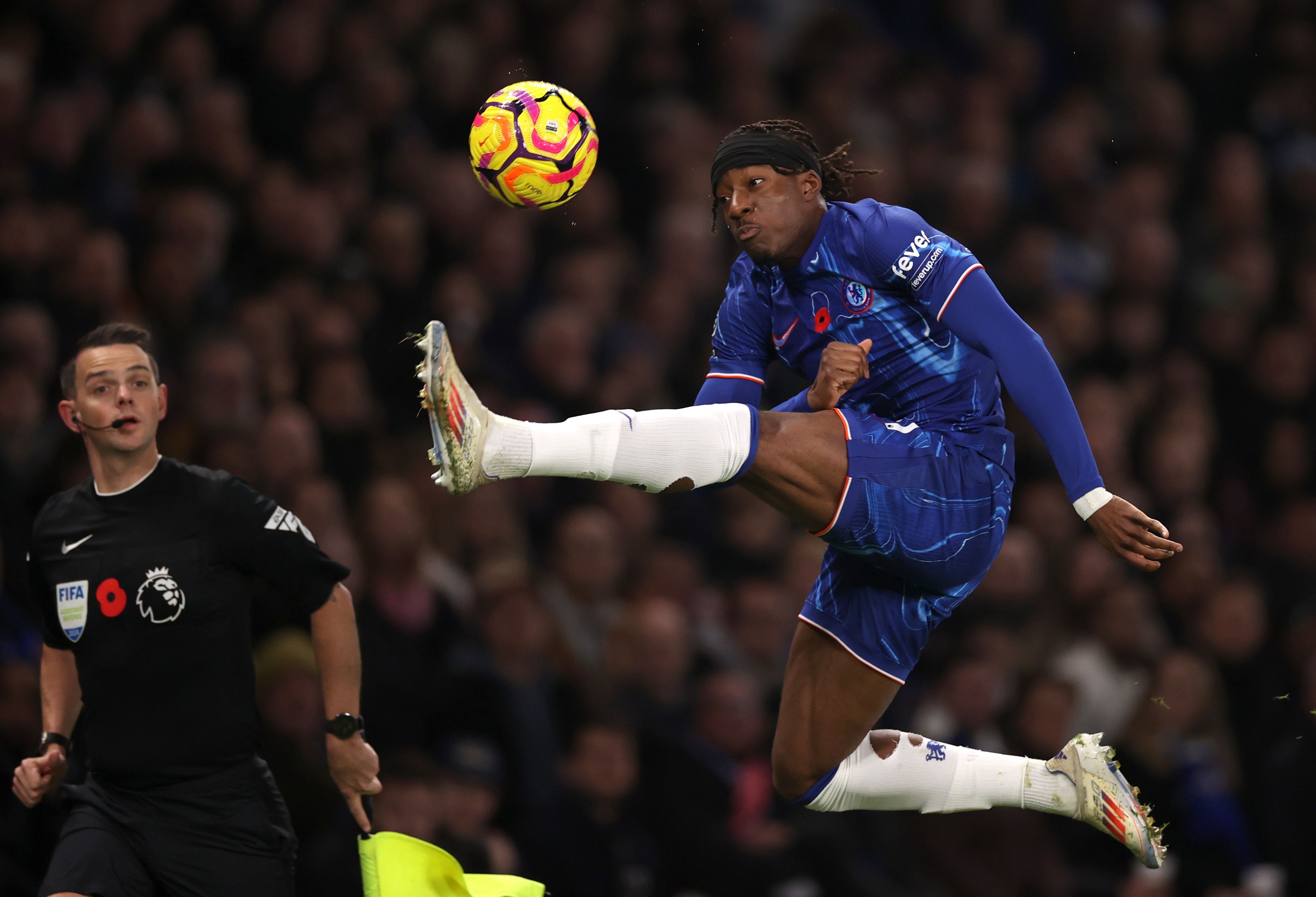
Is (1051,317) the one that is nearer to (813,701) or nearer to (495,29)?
(495,29)

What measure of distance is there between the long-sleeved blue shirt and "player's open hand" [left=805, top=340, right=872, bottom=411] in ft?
0.30

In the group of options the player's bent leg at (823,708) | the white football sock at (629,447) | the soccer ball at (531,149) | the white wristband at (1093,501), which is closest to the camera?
the white football sock at (629,447)

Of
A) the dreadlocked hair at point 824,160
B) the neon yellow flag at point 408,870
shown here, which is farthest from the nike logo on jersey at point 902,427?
the neon yellow flag at point 408,870

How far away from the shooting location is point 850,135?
27.9 ft

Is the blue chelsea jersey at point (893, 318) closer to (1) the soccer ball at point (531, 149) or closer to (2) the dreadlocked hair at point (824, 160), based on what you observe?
(2) the dreadlocked hair at point (824, 160)

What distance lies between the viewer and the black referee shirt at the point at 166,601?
3641mm

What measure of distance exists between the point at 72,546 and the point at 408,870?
115cm

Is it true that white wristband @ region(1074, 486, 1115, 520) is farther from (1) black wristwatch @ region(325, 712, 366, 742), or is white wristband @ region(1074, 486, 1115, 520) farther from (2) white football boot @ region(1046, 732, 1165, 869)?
(1) black wristwatch @ region(325, 712, 366, 742)

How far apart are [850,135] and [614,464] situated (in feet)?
18.3

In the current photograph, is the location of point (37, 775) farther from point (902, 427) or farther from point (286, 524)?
point (902, 427)

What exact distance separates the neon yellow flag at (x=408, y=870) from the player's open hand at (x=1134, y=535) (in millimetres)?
1701

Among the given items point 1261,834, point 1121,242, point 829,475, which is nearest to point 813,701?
point 829,475

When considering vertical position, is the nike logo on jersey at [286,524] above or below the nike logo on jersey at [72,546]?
above

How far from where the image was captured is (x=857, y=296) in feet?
12.6
